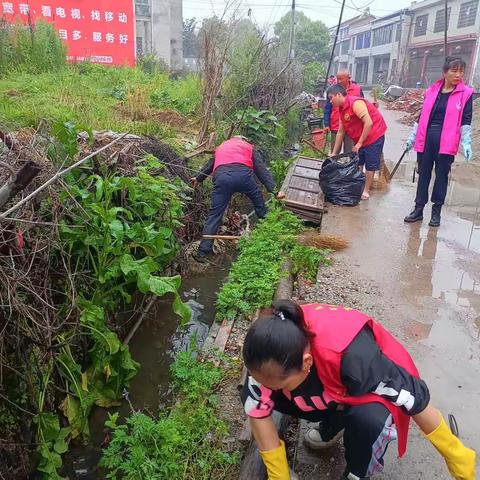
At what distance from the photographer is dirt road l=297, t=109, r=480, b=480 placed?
248 centimetres

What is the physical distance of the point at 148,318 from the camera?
14.6 feet

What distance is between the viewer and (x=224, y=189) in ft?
18.5

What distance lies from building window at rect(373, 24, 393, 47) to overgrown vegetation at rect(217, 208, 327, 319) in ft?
131

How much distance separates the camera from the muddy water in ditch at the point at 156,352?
10.2ft

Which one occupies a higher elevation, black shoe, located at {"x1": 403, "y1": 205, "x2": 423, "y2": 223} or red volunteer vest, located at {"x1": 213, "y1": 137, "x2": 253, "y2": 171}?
red volunteer vest, located at {"x1": 213, "y1": 137, "x2": 253, "y2": 171}

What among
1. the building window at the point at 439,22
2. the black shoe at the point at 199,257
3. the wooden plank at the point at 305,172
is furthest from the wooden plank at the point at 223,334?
the building window at the point at 439,22

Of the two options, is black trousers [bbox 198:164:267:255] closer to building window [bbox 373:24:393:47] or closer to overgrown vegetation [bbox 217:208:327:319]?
overgrown vegetation [bbox 217:208:327:319]

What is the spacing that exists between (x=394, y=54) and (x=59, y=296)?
4141cm

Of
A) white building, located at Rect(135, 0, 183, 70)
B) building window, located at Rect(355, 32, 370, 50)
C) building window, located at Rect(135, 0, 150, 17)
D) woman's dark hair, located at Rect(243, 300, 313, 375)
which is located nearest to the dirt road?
woman's dark hair, located at Rect(243, 300, 313, 375)

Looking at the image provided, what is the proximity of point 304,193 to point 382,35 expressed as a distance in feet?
135

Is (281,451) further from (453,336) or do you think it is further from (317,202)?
(317,202)

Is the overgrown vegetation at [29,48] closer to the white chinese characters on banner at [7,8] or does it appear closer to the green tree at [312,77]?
the white chinese characters on banner at [7,8]

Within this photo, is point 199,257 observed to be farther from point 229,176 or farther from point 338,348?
point 338,348

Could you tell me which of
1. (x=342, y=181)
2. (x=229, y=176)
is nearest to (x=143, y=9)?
(x=342, y=181)
